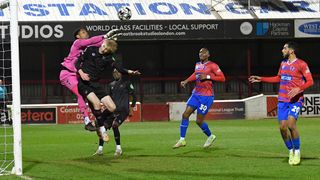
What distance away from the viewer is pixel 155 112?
33.5 metres

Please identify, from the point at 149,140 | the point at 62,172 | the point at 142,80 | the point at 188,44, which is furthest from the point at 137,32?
the point at 62,172

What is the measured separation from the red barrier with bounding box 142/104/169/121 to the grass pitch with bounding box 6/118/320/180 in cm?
1249

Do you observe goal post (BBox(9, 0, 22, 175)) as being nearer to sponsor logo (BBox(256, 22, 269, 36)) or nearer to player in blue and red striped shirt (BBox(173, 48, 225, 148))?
player in blue and red striped shirt (BBox(173, 48, 225, 148))

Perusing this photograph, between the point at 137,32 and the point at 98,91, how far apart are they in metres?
23.6

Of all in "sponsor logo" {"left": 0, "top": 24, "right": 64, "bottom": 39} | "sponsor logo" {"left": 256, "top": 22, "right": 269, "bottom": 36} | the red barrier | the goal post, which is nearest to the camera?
the goal post

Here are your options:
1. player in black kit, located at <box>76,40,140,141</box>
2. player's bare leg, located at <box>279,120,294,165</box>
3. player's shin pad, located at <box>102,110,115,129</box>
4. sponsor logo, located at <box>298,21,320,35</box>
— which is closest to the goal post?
player in black kit, located at <box>76,40,140,141</box>

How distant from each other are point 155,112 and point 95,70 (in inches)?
786

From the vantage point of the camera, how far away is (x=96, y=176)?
1127cm

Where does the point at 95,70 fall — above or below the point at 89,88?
above

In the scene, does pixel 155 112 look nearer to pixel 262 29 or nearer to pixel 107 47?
pixel 262 29

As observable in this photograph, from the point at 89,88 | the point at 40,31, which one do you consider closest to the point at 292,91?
the point at 89,88

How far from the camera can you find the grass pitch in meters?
11.4

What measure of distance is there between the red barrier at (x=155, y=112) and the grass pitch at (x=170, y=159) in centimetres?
1249

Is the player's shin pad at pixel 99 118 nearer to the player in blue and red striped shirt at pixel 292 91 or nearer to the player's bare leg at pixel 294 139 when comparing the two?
the player in blue and red striped shirt at pixel 292 91
